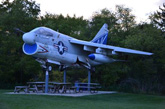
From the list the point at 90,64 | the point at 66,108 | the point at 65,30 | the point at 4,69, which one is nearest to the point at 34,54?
the point at 90,64

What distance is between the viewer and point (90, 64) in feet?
80.0

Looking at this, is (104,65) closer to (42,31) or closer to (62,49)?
(62,49)

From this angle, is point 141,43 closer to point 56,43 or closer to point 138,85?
point 138,85

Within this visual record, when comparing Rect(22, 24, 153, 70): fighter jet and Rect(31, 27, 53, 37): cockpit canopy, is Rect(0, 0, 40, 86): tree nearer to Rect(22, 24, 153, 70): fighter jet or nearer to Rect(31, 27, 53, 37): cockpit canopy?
Rect(22, 24, 153, 70): fighter jet

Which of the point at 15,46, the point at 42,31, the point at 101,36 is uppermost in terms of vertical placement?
the point at 101,36

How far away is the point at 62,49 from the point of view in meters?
20.8

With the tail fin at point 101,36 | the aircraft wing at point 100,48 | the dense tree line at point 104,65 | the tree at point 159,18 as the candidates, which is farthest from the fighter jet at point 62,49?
the tree at point 159,18

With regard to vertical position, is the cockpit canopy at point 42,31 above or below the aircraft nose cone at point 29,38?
above

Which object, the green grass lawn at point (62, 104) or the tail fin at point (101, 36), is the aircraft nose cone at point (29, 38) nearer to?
the green grass lawn at point (62, 104)


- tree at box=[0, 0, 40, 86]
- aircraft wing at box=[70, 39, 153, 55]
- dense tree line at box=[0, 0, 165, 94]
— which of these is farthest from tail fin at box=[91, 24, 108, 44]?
tree at box=[0, 0, 40, 86]

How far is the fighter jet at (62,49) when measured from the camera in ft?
61.8

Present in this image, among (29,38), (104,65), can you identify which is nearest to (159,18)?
(104,65)

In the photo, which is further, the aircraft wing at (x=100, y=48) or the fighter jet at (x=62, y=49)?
the aircraft wing at (x=100, y=48)

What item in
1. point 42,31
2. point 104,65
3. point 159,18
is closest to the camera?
point 42,31
